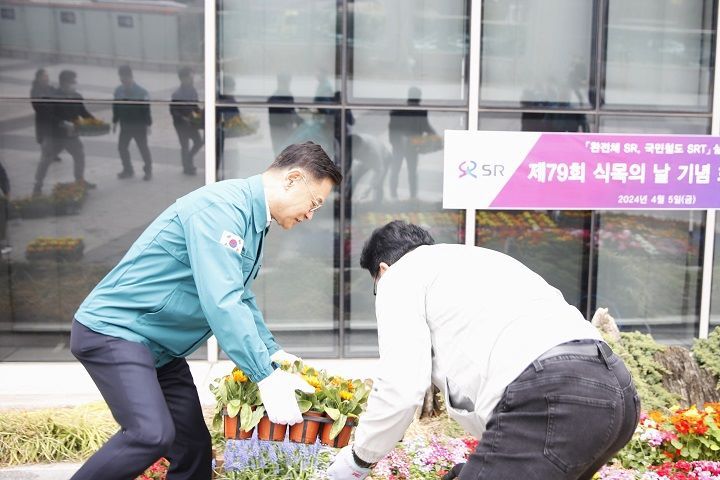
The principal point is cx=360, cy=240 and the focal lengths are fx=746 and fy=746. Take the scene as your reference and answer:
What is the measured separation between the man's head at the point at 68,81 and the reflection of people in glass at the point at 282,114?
169cm

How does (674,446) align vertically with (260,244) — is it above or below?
below

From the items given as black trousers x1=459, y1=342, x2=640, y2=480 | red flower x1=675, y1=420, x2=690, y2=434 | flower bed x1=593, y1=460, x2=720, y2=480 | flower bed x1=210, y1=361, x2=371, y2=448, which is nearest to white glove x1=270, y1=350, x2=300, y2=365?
flower bed x1=210, y1=361, x2=371, y2=448

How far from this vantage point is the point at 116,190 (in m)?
6.61

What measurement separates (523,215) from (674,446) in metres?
3.41

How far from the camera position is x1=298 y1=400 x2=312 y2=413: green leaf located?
3045 millimetres

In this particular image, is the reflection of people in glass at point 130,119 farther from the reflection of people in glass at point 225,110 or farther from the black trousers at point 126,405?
the black trousers at point 126,405

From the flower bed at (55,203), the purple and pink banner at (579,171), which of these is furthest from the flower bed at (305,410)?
the flower bed at (55,203)

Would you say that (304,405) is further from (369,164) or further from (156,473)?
(369,164)

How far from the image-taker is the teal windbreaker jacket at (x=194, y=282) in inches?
103

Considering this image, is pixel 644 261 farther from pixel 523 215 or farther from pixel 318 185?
pixel 318 185

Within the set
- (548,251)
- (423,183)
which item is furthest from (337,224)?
(548,251)

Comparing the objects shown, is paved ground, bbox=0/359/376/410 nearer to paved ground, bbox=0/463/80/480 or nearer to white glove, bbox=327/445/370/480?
paved ground, bbox=0/463/80/480

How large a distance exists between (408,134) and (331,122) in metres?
0.73

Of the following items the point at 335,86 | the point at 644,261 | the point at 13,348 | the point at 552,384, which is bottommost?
the point at 13,348
